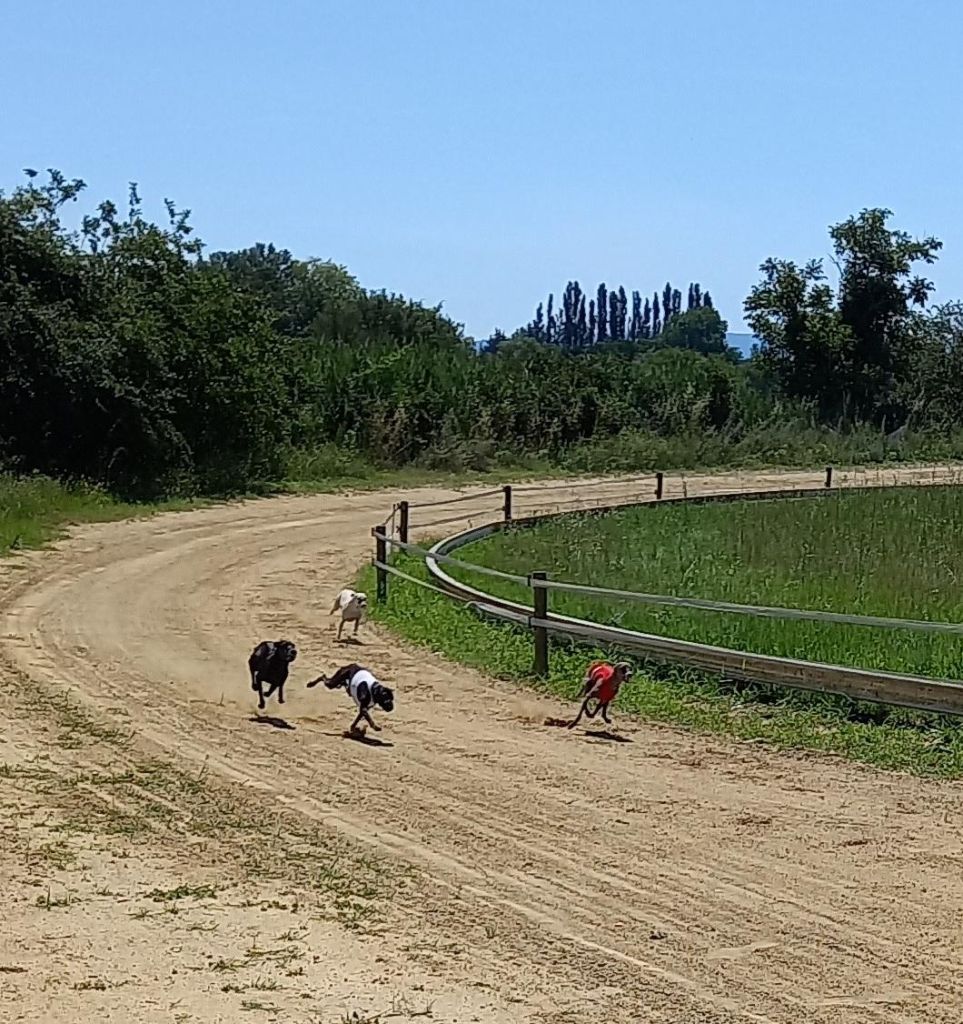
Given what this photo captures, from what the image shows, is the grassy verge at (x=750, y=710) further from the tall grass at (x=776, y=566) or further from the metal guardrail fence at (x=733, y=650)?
the tall grass at (x=776, y=566)

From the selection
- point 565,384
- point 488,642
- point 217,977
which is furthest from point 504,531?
point 565,384

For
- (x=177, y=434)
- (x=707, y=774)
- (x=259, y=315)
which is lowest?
(x=707, y=774)

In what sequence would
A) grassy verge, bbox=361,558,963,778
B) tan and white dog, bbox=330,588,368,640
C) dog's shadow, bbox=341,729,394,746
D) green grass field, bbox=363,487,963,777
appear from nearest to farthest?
grassy verge, bbox=361,558,963,778
dog's shadow, bbox=341,729,394,746
green grass field, bbox=363,487,963,777
tan and white dog, bbox=330,588,368,640

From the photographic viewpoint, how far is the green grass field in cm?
1179

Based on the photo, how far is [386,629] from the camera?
56.2 feet

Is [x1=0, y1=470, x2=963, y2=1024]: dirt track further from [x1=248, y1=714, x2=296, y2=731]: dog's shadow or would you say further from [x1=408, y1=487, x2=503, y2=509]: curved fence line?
[x1=408, y1=487, x2=503, y2=509]: curved fence line

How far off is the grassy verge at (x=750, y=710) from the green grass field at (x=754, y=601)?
0.02m

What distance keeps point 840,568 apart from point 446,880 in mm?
11852

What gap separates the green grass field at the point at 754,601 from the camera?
1179 centimetres

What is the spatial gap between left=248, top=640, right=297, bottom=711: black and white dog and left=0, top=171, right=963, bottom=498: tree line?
1912 centimetres

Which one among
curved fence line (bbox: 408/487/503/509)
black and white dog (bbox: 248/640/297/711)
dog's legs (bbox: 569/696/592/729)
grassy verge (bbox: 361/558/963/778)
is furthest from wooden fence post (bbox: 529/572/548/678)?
curved fence line (bbox: 408/487/503/509)

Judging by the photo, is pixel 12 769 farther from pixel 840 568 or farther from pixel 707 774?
pixel 840 568

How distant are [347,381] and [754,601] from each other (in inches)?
1085

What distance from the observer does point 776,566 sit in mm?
19391
